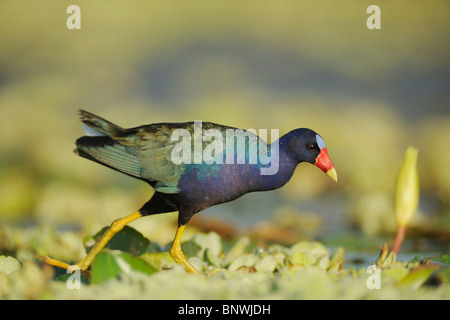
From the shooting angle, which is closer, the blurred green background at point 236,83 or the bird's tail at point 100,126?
the bird's tail at point 100,126

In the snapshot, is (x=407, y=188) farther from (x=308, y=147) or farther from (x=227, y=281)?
(x=227, y=281)

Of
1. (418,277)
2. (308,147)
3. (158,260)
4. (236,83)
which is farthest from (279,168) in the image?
(236,83)

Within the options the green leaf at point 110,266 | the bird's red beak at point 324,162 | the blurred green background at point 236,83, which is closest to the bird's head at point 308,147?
the bird's red beak at point 324,162

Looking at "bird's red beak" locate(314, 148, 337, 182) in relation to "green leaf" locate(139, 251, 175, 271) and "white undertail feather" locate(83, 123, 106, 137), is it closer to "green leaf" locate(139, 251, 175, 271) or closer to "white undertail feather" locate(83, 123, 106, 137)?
"green leaf" locate(139, 251, 175, 271)

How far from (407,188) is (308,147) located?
33 centimetres

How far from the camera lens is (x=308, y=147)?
2.07 m

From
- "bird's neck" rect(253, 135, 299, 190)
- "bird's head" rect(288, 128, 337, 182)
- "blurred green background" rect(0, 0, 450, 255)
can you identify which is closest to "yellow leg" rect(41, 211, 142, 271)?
"bird's neck" rect(253, 135, 299, 190)

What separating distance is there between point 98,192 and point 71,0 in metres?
2.02

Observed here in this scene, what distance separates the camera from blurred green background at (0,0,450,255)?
4188 mm

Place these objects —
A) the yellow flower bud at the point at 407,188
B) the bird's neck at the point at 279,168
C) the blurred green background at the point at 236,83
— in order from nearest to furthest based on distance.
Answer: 1. the yellow flower bud at the point at 407,188
2. the bird's neck at the point at 279,168
3. the blurred green background at the point at 236,83

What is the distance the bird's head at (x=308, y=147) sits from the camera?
2.06 m

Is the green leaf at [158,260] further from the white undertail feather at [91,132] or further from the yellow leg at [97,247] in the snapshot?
the white undertail feather at [91,132]

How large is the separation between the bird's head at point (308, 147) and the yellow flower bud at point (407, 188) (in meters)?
0.21

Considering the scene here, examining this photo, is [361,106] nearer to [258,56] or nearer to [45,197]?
[258,56]
